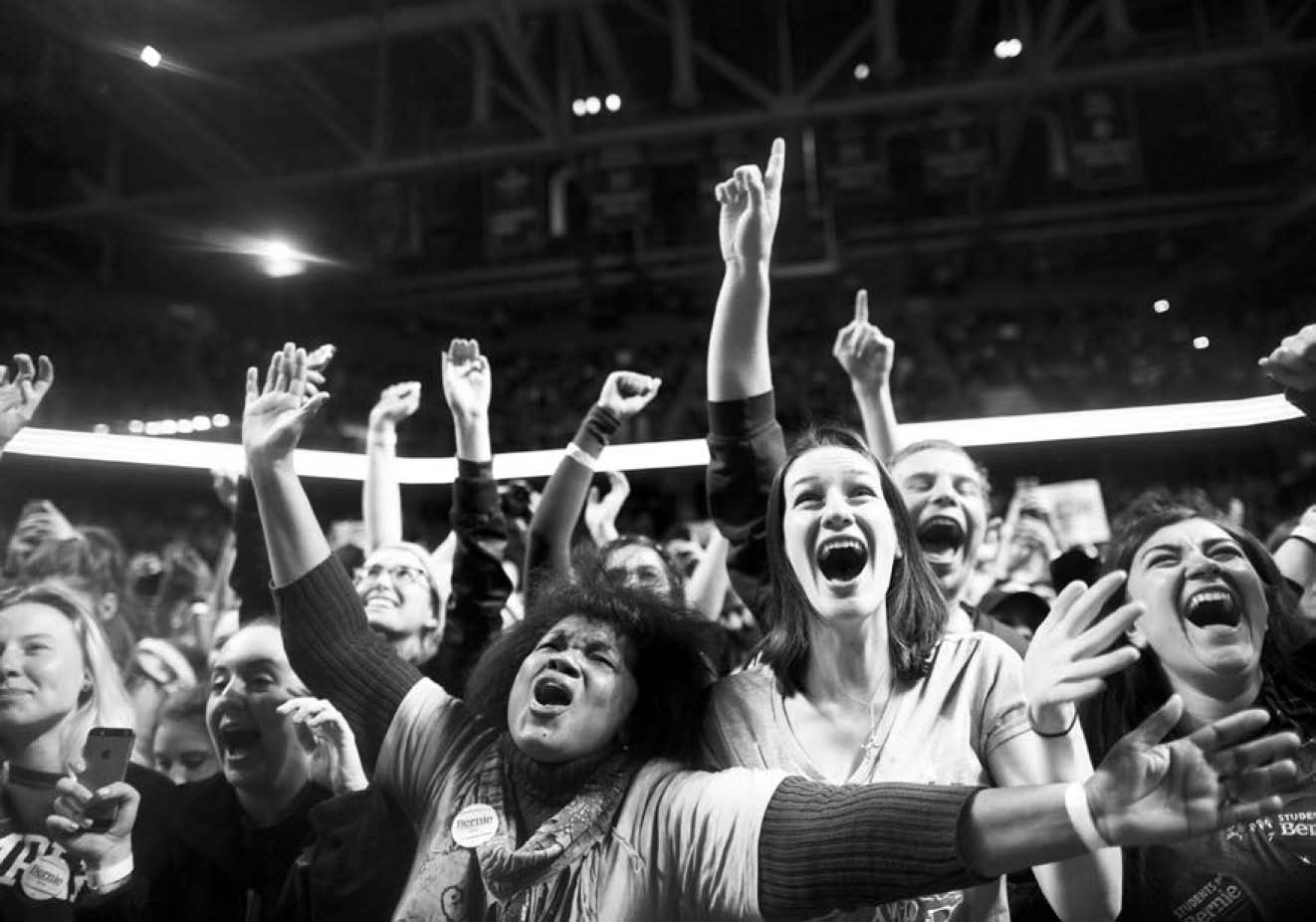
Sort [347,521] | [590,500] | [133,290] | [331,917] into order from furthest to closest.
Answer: [133,290]
[347,521]
[590,500]
[331,917]

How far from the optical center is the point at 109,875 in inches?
64.7

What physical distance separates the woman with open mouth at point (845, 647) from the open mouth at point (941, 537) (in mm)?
380

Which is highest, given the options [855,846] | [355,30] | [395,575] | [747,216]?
[355,30]

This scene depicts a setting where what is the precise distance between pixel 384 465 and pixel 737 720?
1429 millimetres

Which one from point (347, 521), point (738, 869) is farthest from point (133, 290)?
point (738, 869)

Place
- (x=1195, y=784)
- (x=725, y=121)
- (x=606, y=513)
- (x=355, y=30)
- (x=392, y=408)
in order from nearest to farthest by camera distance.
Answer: (x=1195, y=784)
(x=392, y=408)
(x=606, y=513)
(x=355, y=30)
(x=725, y=121)

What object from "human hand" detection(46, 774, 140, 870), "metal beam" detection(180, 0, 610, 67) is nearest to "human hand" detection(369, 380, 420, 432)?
"human hand" detection(46, 774, 140, 870)

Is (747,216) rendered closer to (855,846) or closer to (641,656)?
(641,656)

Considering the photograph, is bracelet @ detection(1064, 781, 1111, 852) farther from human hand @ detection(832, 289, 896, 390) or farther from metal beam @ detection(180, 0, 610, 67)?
metal beam @ detection(180, 0, 610, 67)

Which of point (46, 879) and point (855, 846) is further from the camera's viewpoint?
point (46, 879)

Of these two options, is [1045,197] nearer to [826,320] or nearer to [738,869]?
[826,320]

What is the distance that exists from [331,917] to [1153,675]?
1.37m

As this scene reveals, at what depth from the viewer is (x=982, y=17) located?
702 cm

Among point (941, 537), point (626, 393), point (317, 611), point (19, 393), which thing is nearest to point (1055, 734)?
point (941, 537)
